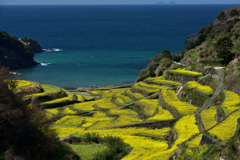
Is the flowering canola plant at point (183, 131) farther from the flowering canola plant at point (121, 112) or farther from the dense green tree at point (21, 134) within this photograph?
the flowering canola plant at point (121, 112)

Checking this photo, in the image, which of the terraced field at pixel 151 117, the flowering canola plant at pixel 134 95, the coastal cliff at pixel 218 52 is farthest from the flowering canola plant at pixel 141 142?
the flowering canola plant at pixel 134 95

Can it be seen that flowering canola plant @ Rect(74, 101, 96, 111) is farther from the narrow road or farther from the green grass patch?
the green grass patch

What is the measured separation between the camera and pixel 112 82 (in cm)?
8488

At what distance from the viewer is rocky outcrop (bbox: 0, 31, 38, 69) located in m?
100

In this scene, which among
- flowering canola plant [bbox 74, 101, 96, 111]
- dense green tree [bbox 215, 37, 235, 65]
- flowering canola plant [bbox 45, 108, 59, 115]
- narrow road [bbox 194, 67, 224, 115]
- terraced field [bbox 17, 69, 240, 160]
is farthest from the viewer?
dense green tree [bbox 215, 37, 235, 65]

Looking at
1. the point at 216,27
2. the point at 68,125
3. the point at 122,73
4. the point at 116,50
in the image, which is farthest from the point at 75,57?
the point at 68,125

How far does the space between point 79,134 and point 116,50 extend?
10969cm

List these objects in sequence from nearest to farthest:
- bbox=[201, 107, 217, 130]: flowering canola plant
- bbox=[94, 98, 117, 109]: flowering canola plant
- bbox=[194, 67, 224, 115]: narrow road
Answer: bbox=[201, 107, 217, 130]: flowering canola plant < bbox=[194, 67, 224, 115]: narrow road < bbox=[94, 98, 117, 109]: flowering canola plant

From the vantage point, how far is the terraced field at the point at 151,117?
24406 mm

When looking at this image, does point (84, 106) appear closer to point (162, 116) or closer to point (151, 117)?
point (151, 117)

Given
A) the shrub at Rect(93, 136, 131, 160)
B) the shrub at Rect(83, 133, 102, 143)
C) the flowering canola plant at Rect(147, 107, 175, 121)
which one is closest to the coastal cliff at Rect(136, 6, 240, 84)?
the flowering canola plant at Rect(147, 107, 175, 121)

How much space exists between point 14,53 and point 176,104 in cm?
7527

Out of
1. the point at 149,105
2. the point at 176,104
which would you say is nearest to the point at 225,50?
the point at 149,105

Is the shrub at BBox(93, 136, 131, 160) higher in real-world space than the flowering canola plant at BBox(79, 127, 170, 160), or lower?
higher
